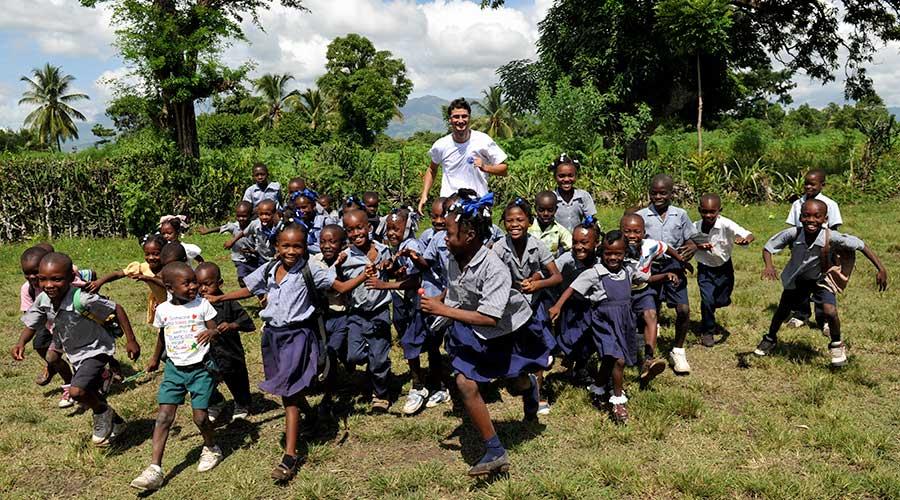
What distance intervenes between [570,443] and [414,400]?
4.18 ft

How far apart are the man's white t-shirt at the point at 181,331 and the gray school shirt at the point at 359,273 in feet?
3.50

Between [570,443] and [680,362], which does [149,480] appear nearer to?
[570,443]

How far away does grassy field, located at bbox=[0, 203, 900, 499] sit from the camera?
3.84 metres

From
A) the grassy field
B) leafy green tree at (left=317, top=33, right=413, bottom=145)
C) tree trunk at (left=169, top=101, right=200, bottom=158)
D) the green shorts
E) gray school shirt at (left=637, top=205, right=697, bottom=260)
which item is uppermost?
leafy green tree at (left=317, top=33, right=413, bottom=145)

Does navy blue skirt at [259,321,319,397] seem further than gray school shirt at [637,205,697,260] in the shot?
No

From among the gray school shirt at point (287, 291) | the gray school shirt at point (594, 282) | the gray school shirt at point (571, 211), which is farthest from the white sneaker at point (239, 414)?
the gray school shirt at point (571, 211)

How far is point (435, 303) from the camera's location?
11.7 ft

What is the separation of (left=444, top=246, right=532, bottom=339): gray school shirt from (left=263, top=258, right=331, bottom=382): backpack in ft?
2.93

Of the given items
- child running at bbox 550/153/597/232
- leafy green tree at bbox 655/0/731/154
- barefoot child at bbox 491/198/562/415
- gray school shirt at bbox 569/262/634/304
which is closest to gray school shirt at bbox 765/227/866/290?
child running at bbox 550/153/597/232

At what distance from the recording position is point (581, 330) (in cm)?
491

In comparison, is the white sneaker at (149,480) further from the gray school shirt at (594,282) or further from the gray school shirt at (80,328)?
the gray school shirt at (594,282)

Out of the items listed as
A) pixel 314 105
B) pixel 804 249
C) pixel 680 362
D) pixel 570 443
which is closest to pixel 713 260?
pixel 804 249

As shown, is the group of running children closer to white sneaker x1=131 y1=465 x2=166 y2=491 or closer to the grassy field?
white sneaker x1=131 y1=465 x2=166 y2=491

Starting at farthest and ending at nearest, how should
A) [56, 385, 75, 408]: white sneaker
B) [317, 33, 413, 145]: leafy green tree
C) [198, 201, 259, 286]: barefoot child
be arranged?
[317, 33, 413, 145]: leafy green tree → [198, 201, 259, 286]: barefoot child → [56, 385, 75, 408]: white sneaker
